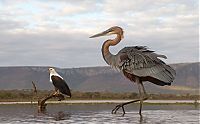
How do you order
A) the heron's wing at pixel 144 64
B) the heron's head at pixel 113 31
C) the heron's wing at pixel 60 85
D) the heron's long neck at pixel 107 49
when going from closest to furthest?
the heron's wing at pixel 144 64 → the heron's long neck at pixel 107 49 → the heron's head at pixel 113 31 → the heron's wing at pixel 60 85

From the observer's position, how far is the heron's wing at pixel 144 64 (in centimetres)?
1487

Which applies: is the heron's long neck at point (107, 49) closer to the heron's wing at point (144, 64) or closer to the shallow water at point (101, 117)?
the heron's wing at point (144, 64)

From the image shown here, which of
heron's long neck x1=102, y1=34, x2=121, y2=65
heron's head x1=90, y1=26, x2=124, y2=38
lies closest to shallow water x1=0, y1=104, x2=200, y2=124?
heron's long neck x1=102, y1=34, x2=121, y2=65

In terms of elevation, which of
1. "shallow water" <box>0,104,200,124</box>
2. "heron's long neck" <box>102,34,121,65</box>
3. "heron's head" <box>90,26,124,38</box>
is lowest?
"shallow water" <box>0,104,200,124</box>

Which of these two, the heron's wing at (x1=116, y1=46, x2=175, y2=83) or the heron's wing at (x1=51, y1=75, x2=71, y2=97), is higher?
the heron's wing at (x1=116, y1=46, x2=175, y2=83)

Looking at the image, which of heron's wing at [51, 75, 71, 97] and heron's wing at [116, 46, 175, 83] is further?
heron's wing at [51, 75, 71, 97]

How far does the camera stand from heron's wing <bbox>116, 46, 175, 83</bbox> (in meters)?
14.9

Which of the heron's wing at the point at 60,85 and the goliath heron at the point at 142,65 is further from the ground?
the goliath heron at the point at 142,65

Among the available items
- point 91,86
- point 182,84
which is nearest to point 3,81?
point 91,86

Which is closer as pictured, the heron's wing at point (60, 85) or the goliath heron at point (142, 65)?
the goliath heron at point (142, 65)

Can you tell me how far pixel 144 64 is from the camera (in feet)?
49.1

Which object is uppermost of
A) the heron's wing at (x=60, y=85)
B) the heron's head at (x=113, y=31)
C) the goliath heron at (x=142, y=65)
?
the heron's head at (x=113, y=31)

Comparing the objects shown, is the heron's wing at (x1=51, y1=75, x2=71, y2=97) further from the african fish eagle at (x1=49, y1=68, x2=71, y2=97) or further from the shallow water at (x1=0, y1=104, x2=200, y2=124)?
the shallow water at (x1=0, y1=104, x2=200, y2=124)

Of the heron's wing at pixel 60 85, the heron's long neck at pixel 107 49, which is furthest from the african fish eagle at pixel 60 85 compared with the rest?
the heron's long neck at pixel 107 49
